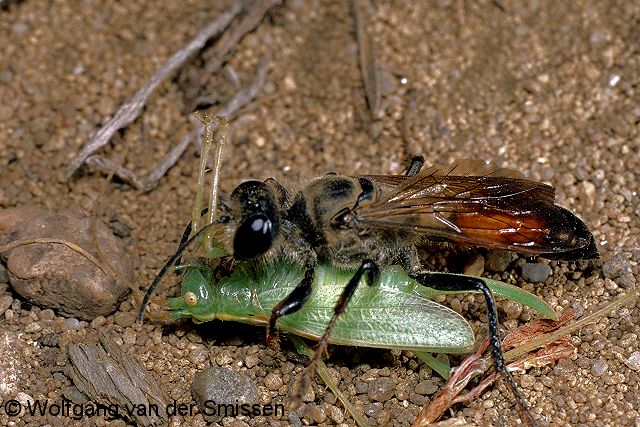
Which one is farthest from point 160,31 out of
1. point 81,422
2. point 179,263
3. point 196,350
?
point 81,422

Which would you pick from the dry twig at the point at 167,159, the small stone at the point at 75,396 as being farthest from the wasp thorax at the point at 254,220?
the dry twig at the point at 167,159

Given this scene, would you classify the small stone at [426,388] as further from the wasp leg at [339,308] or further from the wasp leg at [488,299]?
the wasp leg at [339,308]

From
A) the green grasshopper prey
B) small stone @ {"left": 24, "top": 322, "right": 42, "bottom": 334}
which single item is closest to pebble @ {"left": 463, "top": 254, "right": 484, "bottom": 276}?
the green grasshopper prey

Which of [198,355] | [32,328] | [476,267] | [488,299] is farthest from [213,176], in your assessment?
[476,267]

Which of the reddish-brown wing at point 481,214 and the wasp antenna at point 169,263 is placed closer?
the wasp antenna at point 169,263

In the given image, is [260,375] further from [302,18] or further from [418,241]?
[302,18]
